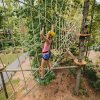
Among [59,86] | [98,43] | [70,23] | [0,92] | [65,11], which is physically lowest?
[0,92]

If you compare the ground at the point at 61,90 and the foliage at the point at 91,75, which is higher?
the foliage at the point at 91,75

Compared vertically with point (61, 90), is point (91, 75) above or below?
above

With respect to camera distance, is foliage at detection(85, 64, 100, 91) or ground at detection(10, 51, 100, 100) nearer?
ground at detection(10, 51, 100, 100)

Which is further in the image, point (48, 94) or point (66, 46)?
point (48, 94)

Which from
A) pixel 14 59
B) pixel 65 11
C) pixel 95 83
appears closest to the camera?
pixel 65 11

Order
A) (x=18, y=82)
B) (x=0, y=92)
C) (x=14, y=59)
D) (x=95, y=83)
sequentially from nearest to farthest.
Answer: (x=95, y=83) → (x=0, y=92) → (x=18, y=82) → (x=14, y=59)

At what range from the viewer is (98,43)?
6945 mm

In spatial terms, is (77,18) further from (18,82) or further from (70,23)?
(18,82)

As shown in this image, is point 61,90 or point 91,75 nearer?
point 61,90

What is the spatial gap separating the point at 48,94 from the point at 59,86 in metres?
0.53

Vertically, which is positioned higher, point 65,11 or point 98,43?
point 65,11

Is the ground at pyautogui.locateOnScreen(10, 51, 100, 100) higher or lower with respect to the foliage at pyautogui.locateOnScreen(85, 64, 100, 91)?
lower

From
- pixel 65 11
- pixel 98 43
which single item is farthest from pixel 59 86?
pixel 65 11

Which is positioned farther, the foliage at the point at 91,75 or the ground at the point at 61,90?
the foliage at the point at 91,75
